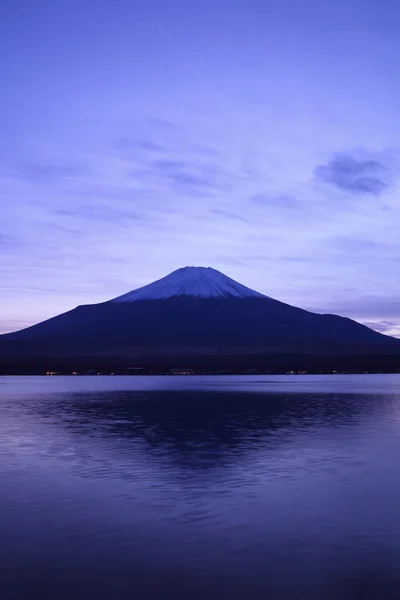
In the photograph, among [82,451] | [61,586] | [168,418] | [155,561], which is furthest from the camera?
[168,418]

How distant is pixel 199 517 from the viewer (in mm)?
17562

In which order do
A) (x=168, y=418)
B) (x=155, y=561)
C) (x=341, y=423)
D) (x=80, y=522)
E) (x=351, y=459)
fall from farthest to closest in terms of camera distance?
(x=168, y=418)
(x=341, y=423)
(x=351, y=459)
(x=80, y=522)
(x=155, y=561)

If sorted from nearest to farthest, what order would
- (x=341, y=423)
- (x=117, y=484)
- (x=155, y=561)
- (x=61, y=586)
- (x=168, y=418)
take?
(x=61, y=586)
(x=155, y=561)
(x=117, y=484)
(x=341, y=423)
(x=168, y=418)

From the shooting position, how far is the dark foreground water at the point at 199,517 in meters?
12.6

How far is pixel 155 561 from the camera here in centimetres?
1391

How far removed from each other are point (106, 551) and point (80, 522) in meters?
2.84

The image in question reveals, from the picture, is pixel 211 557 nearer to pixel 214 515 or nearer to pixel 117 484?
pixel 214 515

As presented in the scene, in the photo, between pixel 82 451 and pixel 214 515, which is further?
pixel 82 451

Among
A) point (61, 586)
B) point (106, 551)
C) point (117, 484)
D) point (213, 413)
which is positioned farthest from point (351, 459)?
point (213, 413)

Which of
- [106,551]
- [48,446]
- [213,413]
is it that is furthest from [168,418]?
[106,551]

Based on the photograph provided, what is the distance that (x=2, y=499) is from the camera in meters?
20.0

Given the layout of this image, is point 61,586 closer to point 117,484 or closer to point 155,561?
point 155,561

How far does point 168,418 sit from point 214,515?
106 ft

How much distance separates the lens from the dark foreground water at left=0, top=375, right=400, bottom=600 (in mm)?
12555
